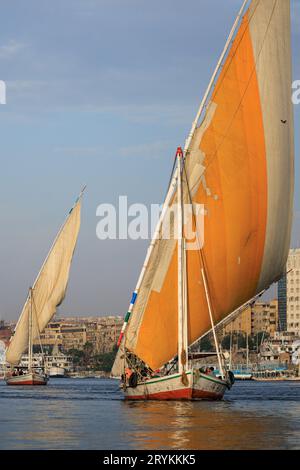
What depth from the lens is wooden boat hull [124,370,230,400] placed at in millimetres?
51000

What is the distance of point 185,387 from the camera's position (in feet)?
167

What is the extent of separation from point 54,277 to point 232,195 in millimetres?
55595

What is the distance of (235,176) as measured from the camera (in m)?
52.4

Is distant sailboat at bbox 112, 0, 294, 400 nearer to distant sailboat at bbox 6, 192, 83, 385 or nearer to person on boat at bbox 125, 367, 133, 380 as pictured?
person on boat at bbox 125, 367, 133, 380

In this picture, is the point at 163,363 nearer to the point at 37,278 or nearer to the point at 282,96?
the point at 282,96

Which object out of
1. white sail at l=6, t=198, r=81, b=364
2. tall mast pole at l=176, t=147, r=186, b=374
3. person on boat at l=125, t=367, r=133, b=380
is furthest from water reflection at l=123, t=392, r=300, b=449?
white sail at l=6, t=198, r=81, b=364

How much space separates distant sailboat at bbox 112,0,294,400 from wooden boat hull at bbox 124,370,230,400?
0.08 meters

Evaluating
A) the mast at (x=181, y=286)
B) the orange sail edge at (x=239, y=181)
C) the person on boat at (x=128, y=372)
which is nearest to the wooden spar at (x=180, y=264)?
the mast at (x=181, y=286)

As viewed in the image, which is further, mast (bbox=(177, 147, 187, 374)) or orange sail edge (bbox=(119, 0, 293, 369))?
orange sail edge (bbox=(119, 0, 293, 369))

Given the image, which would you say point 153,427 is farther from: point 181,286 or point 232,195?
point 232,195
